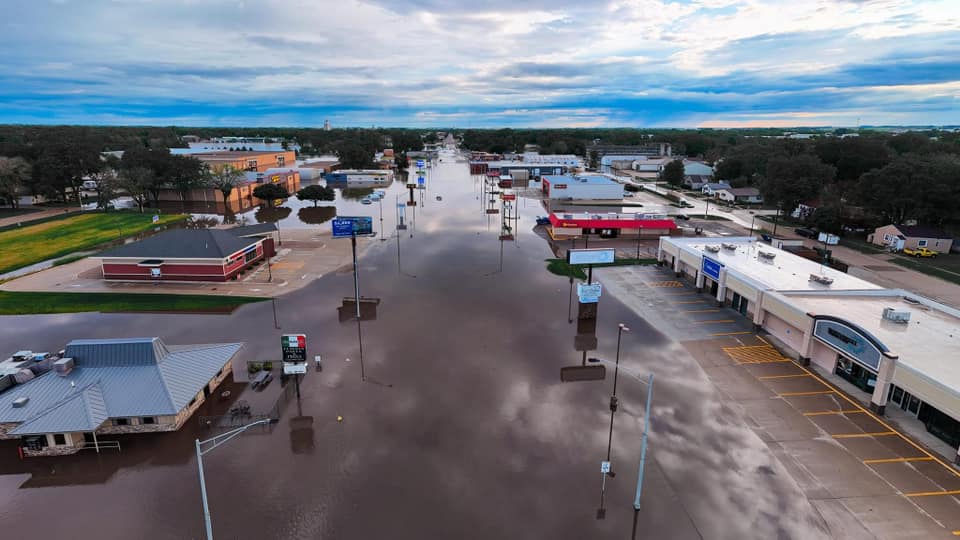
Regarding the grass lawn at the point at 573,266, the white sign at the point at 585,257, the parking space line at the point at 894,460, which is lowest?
the parking space line at the point at 894,460

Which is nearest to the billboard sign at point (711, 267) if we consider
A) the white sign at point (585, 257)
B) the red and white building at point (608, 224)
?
the white sign at point (585, 257)

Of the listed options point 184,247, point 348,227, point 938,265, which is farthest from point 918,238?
point 184,247

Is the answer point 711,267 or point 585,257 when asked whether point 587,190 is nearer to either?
point 711,267

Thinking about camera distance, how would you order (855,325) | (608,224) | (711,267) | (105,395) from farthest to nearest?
(608,224)
(711,267)
(855,325)
(105,395)

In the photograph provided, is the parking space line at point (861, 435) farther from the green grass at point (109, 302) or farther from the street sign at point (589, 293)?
the green grass at point (109, 302)

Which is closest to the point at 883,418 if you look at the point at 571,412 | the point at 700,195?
the point at 571,412

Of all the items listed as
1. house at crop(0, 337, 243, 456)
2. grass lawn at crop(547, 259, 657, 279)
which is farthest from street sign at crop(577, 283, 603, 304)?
house at crop(0, 337, 243, 456)

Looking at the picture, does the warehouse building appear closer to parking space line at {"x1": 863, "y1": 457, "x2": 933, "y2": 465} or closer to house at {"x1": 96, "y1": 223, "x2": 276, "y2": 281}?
house at {"x1": 96, "y1": 223, "x2": 276, "y2": 281}
